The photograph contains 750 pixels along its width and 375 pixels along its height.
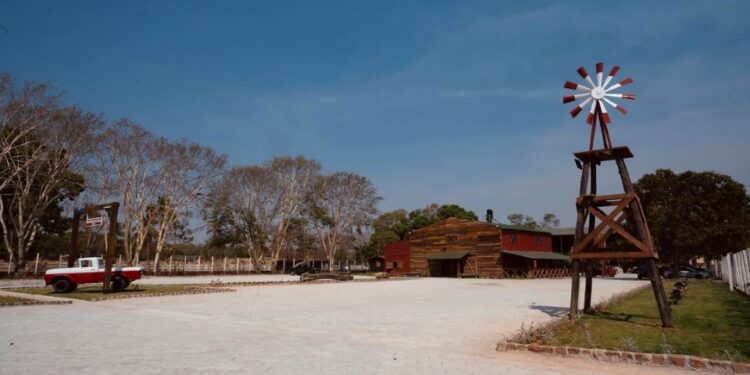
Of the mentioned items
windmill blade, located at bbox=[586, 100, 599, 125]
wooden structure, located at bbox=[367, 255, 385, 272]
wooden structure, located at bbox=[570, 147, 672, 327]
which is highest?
windmill blade, located at bbox=[586, 100, 599, 125]

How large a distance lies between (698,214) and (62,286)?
50.0 m

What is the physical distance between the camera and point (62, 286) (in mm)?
20703

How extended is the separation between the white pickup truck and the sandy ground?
6.27 m

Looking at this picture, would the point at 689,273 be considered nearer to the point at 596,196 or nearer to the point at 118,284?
the point at 596,196

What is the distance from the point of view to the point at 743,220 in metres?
41.1

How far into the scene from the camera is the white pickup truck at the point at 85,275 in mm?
20733

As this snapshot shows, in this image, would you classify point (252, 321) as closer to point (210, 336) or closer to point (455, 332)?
point (210, 336)

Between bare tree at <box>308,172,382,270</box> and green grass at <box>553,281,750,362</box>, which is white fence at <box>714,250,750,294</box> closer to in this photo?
green grass at <box>553,281,750,362</box>

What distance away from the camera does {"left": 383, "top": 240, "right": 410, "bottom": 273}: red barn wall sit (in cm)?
5584

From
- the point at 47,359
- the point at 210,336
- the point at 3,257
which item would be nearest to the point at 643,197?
the point at 210,336

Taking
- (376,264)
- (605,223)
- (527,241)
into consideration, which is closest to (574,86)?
(605,223)

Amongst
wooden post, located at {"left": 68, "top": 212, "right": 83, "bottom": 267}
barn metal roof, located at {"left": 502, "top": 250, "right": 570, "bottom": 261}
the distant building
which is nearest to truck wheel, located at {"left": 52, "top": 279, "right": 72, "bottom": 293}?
wooden post, located at {"left": 68, "top": 212, "right": 83, "bottom": 267}

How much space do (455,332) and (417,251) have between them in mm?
44798

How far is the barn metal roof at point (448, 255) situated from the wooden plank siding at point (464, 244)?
575 millimetres
